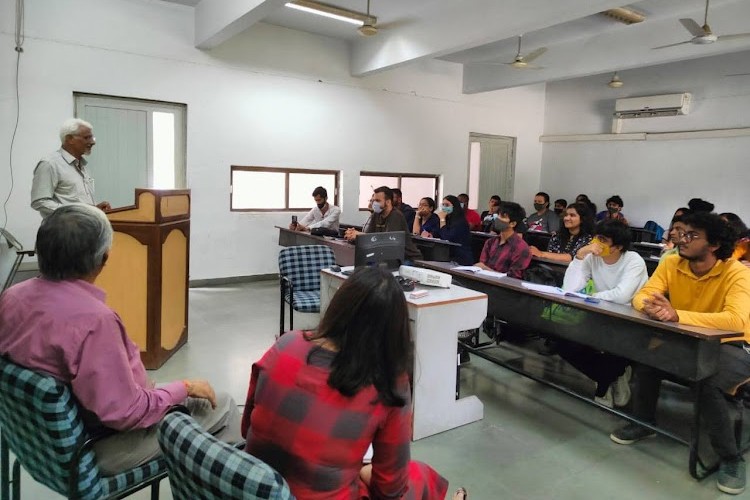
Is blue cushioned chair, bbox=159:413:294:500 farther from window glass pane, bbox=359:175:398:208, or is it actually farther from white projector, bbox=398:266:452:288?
window glass pane, bbox=359:175:398:208

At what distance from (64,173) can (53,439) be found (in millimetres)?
2419

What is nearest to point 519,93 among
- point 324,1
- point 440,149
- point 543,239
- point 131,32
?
point 440,149

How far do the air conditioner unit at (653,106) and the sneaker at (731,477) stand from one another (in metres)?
6.85

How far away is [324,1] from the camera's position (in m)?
5.77

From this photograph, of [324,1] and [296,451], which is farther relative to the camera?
[324,1]

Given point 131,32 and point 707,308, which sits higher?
point 131,32

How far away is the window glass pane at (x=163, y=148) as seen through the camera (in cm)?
603

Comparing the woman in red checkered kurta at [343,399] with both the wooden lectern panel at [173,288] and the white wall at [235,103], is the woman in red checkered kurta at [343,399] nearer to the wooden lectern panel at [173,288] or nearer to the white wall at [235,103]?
the wooden lectern panel at [173,288]

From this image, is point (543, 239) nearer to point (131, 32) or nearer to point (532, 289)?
point (532, 289)

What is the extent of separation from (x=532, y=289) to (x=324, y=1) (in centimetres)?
431

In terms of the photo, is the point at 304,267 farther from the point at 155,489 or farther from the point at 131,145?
the point at 131,145

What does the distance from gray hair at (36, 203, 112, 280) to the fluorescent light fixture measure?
460cm

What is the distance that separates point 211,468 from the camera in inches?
40.4

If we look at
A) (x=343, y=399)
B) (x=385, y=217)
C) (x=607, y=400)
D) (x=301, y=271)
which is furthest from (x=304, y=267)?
(x=343, y=399)
